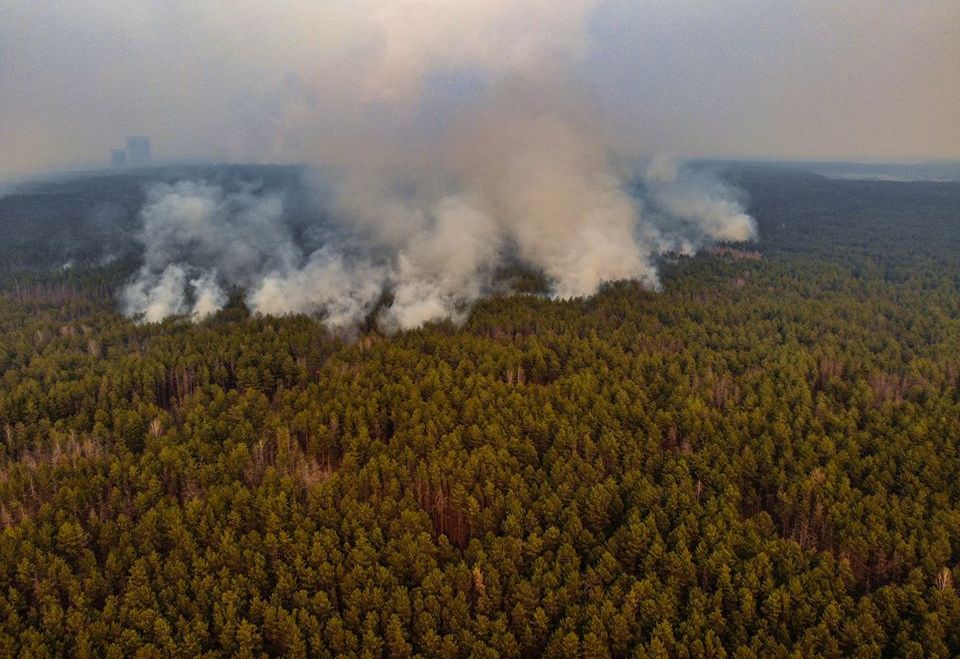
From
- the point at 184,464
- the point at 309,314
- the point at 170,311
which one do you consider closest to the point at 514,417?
the point at 184,464

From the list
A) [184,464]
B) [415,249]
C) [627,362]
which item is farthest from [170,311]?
[627,362]

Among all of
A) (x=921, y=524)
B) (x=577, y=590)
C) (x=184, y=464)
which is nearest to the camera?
(x=577, y=590)

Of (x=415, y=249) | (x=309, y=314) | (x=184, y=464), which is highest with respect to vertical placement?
(x=415, y=249)

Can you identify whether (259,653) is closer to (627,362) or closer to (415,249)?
(627,362)

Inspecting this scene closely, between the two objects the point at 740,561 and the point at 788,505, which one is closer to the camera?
the point at 740,561

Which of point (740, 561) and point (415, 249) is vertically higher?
point (415, 249)

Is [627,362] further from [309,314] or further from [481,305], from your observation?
[309,314]

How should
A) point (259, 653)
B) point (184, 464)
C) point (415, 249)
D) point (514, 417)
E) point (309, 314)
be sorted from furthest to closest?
point (415, 249), point (309, 314), point (514, 417), point (184, 464), point (259, 653)
